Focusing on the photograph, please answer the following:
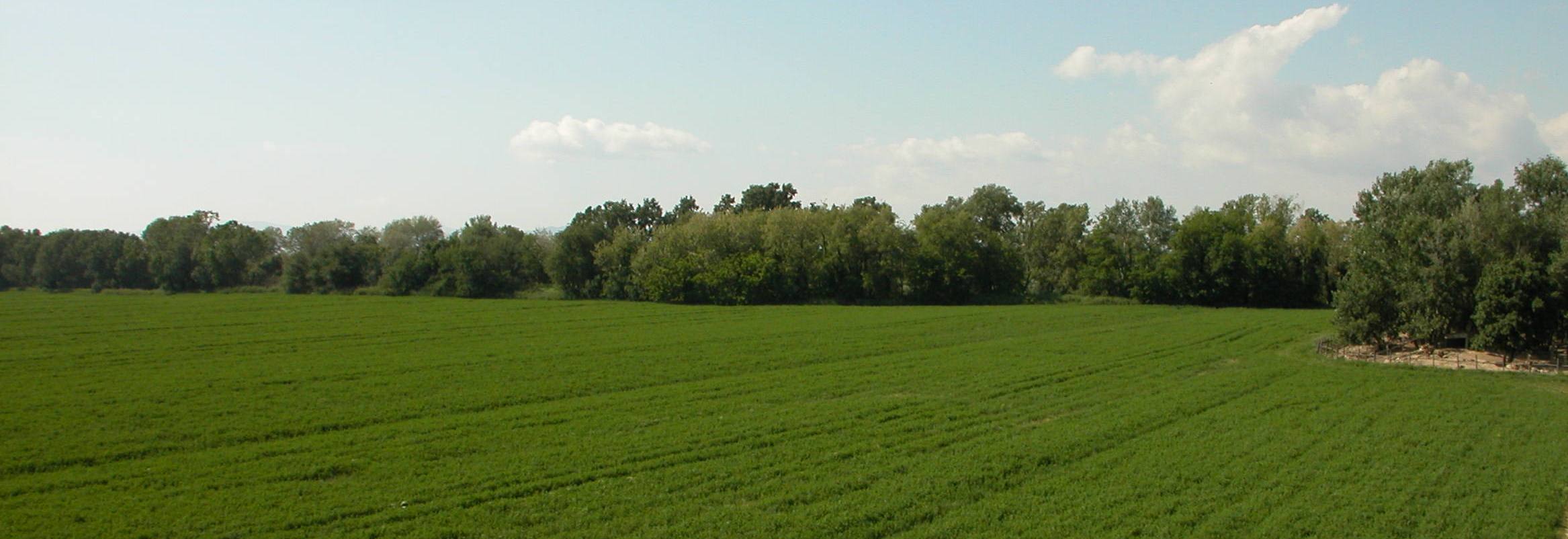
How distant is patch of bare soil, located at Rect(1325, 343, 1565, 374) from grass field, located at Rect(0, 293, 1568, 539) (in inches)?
95.0

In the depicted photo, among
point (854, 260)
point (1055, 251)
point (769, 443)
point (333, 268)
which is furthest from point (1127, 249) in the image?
point (333, 268)

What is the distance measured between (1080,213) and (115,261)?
5129 inches

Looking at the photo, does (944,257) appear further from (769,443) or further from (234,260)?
(234,260)

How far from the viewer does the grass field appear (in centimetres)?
1578

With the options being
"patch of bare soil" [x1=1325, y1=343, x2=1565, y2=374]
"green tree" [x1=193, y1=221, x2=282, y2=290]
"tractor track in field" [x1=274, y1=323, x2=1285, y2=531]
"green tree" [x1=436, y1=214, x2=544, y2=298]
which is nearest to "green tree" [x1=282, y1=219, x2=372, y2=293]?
"green tree" [x1=193, y1=221, x2=282, y2=290]

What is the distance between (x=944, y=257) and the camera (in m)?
86.7

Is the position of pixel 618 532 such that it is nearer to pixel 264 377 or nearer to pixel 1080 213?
pixel 264 377

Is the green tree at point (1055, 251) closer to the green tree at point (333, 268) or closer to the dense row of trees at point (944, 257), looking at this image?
the dense row of trees at point (944, 257)

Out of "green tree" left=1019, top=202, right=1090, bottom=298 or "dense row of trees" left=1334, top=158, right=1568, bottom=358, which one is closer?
"dense row of trees" left=1334, top=158, right=1568, bottom=358

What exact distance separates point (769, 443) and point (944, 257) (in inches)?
2639

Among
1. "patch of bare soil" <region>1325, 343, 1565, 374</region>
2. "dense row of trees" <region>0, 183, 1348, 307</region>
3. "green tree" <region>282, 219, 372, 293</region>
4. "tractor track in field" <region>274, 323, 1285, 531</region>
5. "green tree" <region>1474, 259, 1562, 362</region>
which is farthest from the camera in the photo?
"green tree" <region>282, 219, 372, 293</region>

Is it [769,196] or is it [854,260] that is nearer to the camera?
[854,260]

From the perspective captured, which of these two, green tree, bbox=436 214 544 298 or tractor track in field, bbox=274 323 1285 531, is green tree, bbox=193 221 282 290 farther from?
tractor track in field, bbox=274 323 1285 531

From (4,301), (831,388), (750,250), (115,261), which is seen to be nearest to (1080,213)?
(750,250)
